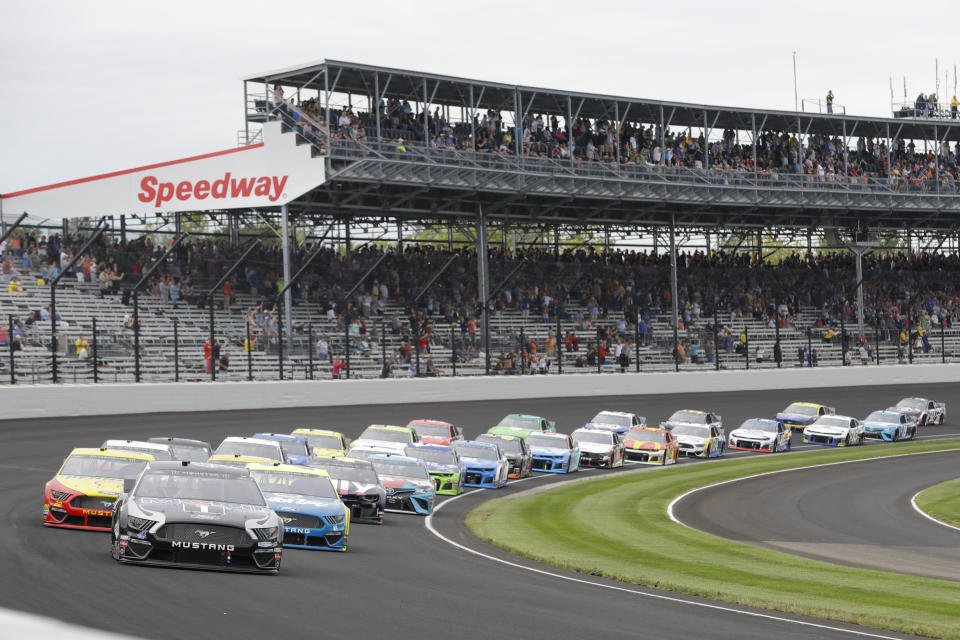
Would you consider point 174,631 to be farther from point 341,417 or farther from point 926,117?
point 926,117

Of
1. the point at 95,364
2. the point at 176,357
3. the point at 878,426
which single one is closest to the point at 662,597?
the point at 95,364

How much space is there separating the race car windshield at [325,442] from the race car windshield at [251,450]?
3.64 meters

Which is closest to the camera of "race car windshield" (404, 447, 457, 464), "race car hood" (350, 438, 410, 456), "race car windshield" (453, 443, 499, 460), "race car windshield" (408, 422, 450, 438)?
"race car windshield" (404, 447, 457, 464)

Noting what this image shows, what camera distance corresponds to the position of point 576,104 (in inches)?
2221

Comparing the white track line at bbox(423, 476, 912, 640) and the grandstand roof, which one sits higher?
the grandstand roof

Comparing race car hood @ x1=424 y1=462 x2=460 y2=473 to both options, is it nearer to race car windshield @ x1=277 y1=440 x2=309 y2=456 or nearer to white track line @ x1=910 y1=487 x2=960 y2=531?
race car windshield @ x1=277 y1=440 x2=309 y2=456

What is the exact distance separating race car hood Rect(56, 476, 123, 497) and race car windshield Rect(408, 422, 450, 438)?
50.8 feet

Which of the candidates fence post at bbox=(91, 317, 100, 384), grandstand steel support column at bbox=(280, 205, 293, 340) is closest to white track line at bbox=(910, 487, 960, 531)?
grandstand steel support column at bbox=(280, 205, 293, 340)

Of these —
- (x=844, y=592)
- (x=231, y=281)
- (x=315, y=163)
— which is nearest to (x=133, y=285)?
(x=231, y=281)

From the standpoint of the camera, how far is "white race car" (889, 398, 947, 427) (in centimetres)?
5078

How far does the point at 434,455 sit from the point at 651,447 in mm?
10925

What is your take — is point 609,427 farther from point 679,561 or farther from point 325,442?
point 679,561

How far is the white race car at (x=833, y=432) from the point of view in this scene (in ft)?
146

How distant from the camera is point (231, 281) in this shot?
43.3 meters
